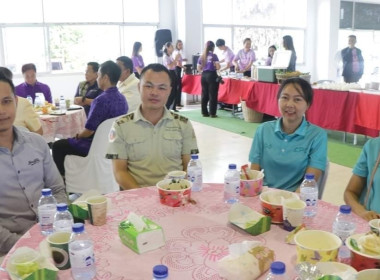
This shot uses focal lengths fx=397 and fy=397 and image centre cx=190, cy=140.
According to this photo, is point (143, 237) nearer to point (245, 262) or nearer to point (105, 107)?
point (245, 262)

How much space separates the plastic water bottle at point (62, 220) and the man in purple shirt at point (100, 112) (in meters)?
1.95

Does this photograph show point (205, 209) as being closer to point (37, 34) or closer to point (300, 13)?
point (37, 34)

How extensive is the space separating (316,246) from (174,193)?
2.17 ft

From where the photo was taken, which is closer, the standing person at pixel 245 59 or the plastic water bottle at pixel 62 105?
the plastic water bottle at pixel 62 105

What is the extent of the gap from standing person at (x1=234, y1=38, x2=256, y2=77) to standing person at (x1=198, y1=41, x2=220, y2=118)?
4.35 ft

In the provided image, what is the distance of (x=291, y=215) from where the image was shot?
1.48 metres

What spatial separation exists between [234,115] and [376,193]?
21.0 ft

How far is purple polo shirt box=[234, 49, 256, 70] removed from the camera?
907cm

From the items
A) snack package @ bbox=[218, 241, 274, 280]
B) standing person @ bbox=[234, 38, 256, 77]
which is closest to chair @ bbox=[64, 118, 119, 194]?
snack package @ bbox=[218, 241, 274, 280]

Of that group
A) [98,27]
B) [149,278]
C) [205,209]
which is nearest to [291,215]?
[205,209]

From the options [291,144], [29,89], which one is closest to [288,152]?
[291,144]

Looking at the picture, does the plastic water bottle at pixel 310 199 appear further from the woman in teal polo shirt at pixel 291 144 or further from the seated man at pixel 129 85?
the seated man at pixel 129 85

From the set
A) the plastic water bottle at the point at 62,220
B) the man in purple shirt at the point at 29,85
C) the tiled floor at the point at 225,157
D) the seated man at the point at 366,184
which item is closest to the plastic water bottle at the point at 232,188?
the seated man at the point at 366,184

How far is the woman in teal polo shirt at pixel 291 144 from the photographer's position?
2188mm
